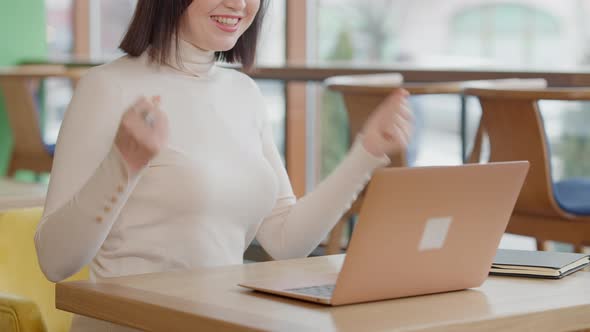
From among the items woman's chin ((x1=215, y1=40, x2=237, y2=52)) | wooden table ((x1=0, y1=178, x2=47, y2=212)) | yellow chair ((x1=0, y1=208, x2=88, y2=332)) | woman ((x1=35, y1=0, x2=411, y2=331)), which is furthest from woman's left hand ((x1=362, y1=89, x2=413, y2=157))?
wooden table ((x1=0, y1=178, x2=47, y2=212))

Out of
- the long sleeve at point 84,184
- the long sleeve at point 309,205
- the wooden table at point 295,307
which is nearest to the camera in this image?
the wooden table at point 295,307

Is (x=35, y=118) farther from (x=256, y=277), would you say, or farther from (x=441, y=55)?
(x=256, y=277)

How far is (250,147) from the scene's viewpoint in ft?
6.58

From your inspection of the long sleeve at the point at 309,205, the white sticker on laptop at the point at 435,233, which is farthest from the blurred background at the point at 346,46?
the white sticker on laptop at the point at 435,233

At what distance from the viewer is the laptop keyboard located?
4.77ft

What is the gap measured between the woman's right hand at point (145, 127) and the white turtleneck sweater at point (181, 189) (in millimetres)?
147

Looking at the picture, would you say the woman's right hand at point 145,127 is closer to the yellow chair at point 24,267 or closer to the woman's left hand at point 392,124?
the woman's left hand at point 392,124

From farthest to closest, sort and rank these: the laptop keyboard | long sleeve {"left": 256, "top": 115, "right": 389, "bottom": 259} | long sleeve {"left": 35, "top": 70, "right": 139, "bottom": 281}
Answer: long sleeve {"left": 256, "top": 115, "right": 389, "bottom": 259}, long sleeve {"left": 35, "top": 70, "right": 139, "bottom": 281}, the laptop keyboard

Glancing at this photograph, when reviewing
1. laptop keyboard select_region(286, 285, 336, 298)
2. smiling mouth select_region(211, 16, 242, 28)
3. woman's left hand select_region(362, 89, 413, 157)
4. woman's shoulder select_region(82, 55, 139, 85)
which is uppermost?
smiling mouth select_region(211, 16, 242, 28)

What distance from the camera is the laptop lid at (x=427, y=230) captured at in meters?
1.40

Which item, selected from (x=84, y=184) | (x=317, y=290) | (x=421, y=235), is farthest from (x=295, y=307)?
(x=84, y=184)

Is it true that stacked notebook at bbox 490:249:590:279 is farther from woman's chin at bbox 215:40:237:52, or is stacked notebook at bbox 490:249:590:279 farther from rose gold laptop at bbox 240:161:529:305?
woman's chin at bbox 215:40:237:52

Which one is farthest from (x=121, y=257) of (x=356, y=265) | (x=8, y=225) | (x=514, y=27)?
(x=514, y=27)

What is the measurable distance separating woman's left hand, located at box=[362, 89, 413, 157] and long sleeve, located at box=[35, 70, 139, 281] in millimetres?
399
